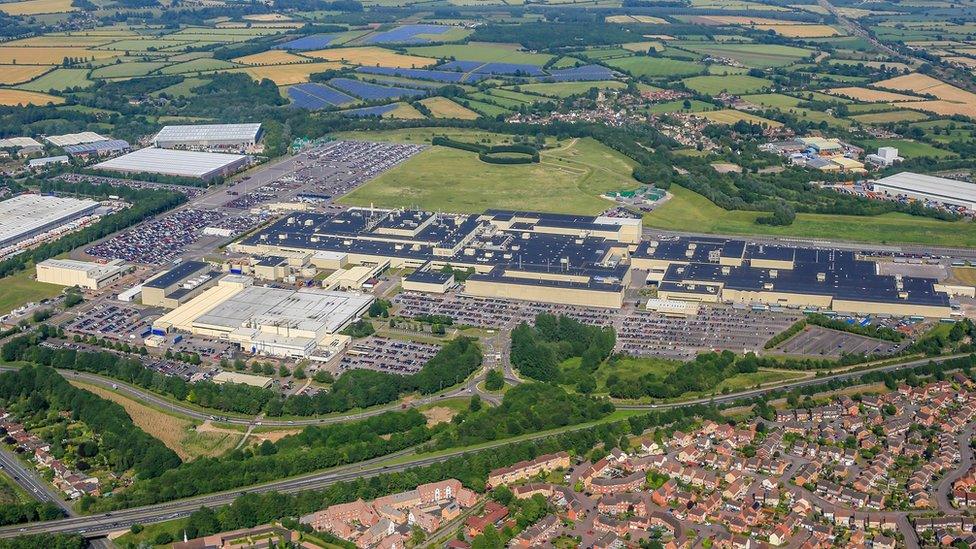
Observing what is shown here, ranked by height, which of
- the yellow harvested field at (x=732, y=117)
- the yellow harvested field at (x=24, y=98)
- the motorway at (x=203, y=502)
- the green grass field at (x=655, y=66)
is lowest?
the motorway at (x=203, y=502)

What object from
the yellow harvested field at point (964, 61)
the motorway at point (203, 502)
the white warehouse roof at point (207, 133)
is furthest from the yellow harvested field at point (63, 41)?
the motorway at point (203, 502)

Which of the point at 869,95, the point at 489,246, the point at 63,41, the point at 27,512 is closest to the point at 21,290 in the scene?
the point at 27,512

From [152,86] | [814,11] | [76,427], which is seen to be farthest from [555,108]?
[814,11]

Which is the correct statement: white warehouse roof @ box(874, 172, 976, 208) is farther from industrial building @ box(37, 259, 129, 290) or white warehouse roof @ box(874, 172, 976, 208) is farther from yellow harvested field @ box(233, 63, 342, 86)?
yellow harvested field @ box(233, 63, 342, 86)

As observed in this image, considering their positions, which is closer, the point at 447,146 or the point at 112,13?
the point at 447,146

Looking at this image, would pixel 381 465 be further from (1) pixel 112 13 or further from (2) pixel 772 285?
(1) pixel 112 13

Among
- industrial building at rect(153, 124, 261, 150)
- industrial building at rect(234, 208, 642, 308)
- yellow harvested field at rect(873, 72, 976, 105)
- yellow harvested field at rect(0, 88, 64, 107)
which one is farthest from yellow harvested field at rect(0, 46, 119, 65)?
yellow harvested field at rect(873, 72, 976, 105)

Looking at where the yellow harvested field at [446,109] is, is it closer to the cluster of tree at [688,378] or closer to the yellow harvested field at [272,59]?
the yellow harvested field at [272,59]
